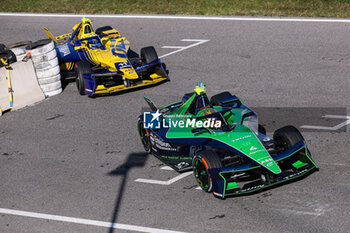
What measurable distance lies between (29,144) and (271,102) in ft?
18.9

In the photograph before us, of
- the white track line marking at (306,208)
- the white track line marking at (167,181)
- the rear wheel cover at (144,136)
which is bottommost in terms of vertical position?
the white track line marking at (167,181)

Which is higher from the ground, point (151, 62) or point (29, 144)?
point (151, 62)

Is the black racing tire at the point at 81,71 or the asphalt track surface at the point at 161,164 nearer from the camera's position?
the asphalt track surface at the point at 161,164

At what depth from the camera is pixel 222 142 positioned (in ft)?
32.0

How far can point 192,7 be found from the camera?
2211 cm

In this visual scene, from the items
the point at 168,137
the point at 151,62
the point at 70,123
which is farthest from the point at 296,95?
the point at 70,123

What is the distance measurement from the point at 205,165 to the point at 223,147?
641 mm

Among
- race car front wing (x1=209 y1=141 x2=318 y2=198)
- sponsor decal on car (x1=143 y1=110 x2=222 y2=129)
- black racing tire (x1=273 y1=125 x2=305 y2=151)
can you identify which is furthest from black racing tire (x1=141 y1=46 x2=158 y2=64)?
race car front wing (x1=209 y1=141 x2=318 y2=198)

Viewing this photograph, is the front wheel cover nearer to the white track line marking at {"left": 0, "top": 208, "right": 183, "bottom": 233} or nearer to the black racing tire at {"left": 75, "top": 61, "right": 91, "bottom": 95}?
the white track line marking at {"left": 0, "top": 208, "right": 183, "bottom": 233}

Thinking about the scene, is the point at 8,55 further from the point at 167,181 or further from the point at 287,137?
the point at 287,137

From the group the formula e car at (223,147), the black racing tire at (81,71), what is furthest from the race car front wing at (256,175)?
the black racing tire at (81,71)

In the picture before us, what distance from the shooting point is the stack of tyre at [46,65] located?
14656 mm

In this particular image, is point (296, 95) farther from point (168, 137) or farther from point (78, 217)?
point (78, 217)

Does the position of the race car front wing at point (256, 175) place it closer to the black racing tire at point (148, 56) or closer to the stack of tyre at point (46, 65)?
the black racing tire at point (148, 56)
